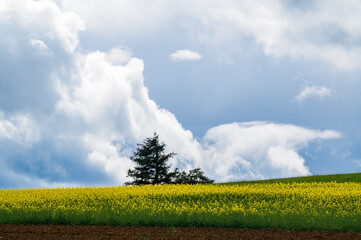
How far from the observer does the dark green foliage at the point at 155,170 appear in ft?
133

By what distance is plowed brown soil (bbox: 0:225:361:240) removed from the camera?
12.9 m

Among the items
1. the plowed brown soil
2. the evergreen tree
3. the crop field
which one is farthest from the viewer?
the evergreen tree

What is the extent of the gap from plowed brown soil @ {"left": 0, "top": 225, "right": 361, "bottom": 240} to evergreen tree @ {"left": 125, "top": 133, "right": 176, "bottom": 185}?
25.6m

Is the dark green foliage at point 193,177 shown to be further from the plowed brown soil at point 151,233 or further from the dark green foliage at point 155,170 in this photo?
the plowed brown soil at point 151,233

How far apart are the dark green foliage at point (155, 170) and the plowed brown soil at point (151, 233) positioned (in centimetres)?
2561

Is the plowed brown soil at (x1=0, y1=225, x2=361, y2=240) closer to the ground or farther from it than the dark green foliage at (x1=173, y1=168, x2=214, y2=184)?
closer to the ground

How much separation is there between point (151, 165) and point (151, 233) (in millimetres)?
27493

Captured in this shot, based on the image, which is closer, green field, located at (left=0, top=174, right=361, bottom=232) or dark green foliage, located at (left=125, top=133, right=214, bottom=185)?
green field, located at (left=0, top=174, right=361, bottom=232)

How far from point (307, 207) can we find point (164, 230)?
896 cm

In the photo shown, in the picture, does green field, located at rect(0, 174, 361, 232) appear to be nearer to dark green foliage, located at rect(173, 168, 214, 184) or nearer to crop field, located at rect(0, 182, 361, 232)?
crop field, located at rect(0, 182, 361, 232)

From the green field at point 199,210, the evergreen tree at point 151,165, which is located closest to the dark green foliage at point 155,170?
the evergreen tree at point 151,165

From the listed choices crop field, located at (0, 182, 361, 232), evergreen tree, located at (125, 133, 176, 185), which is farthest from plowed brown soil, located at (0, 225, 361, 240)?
evergreen tree, located at (125, 133, 176, 185)

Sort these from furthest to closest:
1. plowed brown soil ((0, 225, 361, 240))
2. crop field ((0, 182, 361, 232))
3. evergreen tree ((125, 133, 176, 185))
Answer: evergreen tree ((125, 133, 176, 185))
crop field ((0, 182, 361, 232))
plowed brown soil ((0, 225, 361, 240))

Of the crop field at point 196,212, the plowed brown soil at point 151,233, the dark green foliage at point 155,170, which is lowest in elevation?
the plowed brown soil at point 151,233
